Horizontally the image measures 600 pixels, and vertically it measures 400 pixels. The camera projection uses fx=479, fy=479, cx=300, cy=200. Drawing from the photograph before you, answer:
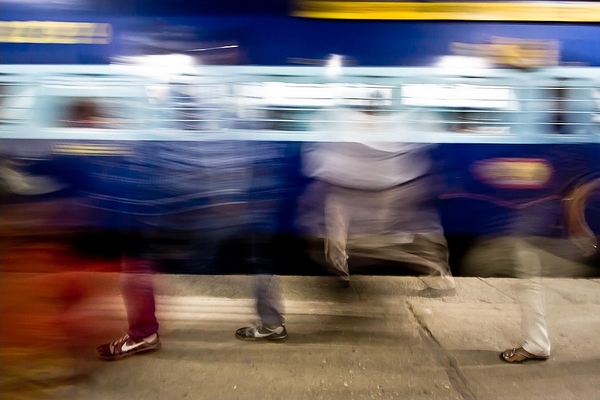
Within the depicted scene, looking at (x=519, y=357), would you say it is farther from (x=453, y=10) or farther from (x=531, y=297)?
(x=453, y=10)

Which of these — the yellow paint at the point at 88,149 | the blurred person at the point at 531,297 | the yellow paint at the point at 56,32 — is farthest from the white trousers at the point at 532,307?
the yellow paint at the point at 56,32

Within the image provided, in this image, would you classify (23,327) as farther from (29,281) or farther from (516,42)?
(516,42)

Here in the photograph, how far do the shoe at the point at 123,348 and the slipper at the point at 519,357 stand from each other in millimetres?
2162

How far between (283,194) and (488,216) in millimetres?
1447

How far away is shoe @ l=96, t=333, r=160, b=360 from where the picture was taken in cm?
283

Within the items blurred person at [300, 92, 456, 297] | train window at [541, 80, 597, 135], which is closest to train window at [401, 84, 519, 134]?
blurred person at [300, 92, 456, 297]

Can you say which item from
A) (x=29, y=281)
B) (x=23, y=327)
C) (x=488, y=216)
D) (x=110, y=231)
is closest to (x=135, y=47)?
(x=110, y=231)

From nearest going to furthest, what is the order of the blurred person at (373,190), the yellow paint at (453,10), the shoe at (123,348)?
the shoe at (123,348)
the yellow paint at (453,10)
the blurred person at (373,190)

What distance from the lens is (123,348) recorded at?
2.85m

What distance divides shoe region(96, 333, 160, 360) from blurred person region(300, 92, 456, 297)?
4.28ft

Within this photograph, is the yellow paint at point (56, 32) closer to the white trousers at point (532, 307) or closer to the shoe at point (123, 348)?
the shoe at point (123, 348)

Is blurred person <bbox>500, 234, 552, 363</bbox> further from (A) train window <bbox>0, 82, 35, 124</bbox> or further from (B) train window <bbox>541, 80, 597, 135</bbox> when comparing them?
(A) train window <bbox>0, 82, 35, 124</bbox>

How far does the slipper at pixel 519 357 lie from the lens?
2.89 m

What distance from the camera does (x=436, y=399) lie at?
2.54 metres
